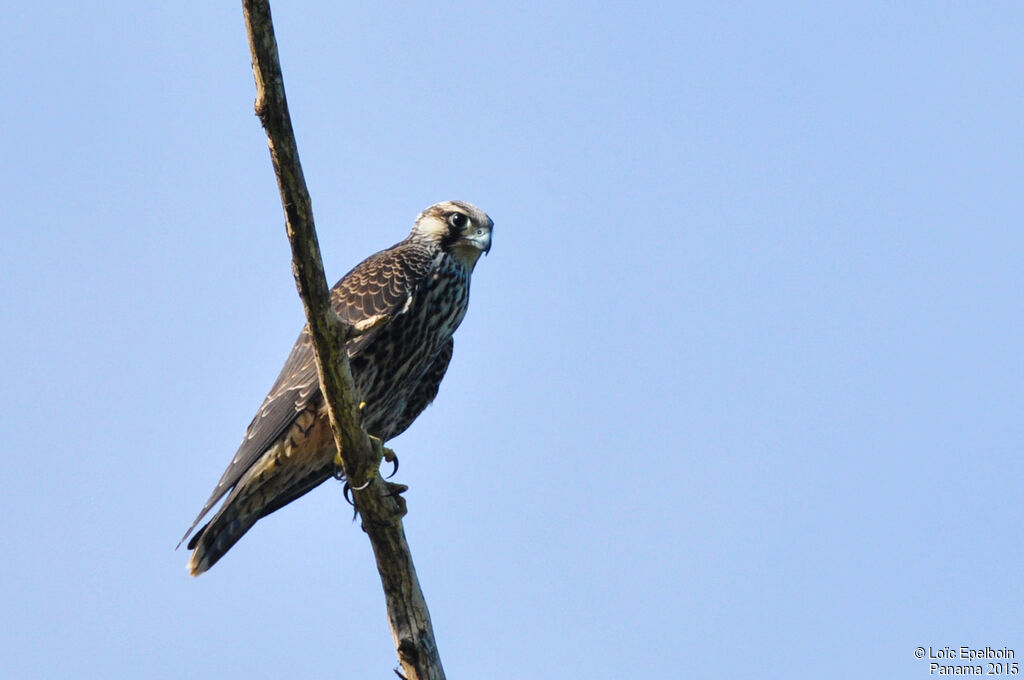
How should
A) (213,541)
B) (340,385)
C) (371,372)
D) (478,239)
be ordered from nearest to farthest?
(340,385) < (213,541) < (371,372) < (478,239)

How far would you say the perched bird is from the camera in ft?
19.6

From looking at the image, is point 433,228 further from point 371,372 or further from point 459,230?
point 371,372

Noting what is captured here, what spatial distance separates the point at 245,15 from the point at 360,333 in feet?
4.58

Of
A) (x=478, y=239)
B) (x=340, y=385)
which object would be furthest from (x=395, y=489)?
(x=478, y=239)

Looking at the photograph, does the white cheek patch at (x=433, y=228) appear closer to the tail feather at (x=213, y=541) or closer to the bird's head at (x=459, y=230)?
the bird's head at (x=459, y=230)

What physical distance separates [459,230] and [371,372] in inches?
44.7

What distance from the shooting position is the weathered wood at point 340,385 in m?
3.96

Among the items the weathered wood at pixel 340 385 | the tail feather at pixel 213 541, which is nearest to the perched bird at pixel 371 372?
the tail feather at pixel 213 541

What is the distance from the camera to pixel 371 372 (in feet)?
20.1

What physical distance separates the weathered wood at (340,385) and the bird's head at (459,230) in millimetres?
1289

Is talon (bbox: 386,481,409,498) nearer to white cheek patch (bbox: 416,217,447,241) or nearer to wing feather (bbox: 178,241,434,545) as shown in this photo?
wing feather (bbox: 178,241,434,545)

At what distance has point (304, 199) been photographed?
4.23 meters

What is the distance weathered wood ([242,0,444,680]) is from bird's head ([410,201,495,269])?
50.7 inches

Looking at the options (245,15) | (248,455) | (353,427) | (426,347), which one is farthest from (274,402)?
(245,15)
